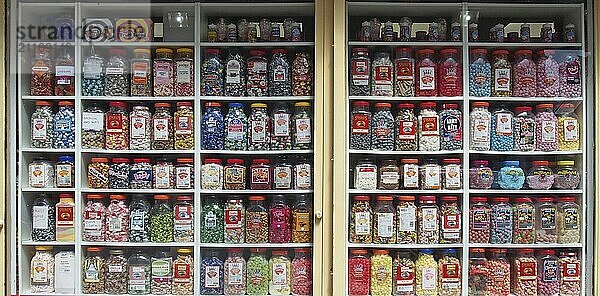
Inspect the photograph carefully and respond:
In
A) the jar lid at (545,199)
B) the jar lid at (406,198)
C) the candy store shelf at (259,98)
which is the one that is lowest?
the jar lid at (545,199)

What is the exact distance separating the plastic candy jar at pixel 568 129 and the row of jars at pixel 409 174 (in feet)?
1.36

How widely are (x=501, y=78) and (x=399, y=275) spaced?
89 cm

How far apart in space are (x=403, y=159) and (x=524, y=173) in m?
0.49

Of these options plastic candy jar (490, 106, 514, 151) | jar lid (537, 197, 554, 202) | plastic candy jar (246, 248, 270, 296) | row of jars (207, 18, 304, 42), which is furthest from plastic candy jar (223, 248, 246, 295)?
jar lid (537, 197, 554, 202)

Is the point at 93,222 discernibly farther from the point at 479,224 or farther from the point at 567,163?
the point at 567,163

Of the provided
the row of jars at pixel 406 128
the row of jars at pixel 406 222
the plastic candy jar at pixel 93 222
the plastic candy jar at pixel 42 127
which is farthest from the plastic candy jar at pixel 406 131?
the plastic candy jar at pixel 42 127

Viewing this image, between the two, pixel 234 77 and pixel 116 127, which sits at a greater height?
pixel 234 77

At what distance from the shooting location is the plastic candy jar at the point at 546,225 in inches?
97.8

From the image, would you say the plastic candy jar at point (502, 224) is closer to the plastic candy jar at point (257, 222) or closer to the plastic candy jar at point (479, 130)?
the plastic candy jar at point (479, 130)

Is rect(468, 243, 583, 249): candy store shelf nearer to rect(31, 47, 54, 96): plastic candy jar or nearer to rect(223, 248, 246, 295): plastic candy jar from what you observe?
rect(223, 248, 246, 295): plastic candy jar

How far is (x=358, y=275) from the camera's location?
8.08 ft

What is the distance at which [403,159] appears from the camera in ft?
8.17

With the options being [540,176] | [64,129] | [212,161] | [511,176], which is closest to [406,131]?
[511,176]

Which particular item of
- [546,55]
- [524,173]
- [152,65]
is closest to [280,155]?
[152,65]
